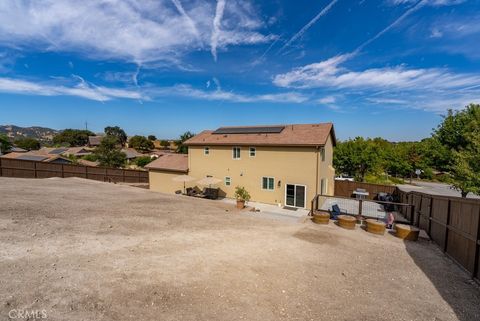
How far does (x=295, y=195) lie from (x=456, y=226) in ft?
36.0

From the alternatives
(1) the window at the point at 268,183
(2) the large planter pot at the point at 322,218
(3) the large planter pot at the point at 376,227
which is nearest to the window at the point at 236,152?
(1) the window at the point at 268,183

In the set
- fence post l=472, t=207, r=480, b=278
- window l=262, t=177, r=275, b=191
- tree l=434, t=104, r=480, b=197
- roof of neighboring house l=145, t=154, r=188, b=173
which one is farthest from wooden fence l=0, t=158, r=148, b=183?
tree l=434, t=104, r=480, b=197

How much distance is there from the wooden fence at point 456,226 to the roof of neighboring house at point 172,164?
1840 centimetres

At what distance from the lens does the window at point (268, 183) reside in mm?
18562

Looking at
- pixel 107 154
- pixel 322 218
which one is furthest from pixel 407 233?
pixel 107 154

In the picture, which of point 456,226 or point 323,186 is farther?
point 323,186

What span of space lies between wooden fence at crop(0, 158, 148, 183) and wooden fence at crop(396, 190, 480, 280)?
26.4 meters

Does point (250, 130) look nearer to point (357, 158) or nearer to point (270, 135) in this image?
point (270, 135)

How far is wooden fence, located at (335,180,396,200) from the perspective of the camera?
21903mm

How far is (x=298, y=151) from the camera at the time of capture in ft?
57.3

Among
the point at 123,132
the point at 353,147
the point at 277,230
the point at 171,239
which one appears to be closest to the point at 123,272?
the point at 171,239

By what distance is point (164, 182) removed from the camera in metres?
22.9

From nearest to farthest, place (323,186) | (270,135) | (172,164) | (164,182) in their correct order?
(323,186) < (270,135) < (164,182) < (172,164)

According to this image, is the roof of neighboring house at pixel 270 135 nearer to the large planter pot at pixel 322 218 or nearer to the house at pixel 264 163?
the house at pixel 264 163
